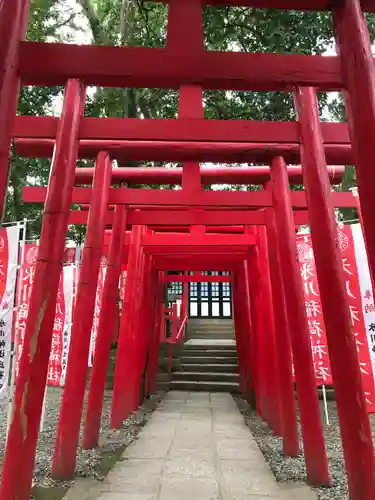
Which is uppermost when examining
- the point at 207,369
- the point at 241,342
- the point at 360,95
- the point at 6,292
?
the point at 360,95

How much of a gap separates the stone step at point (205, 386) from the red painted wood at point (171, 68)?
31.2 feet

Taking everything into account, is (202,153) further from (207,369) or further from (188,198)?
(207,369)

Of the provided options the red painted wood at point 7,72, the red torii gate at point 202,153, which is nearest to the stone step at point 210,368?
the red torii gate at point 202,153

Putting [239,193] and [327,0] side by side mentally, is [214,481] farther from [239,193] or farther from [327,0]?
[327,0]

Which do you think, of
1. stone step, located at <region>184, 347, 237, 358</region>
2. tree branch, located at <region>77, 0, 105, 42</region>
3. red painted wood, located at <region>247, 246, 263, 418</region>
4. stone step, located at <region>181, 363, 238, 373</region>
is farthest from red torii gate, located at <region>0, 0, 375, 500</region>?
stone step, located at <region>184, 347, 237, 358</region>

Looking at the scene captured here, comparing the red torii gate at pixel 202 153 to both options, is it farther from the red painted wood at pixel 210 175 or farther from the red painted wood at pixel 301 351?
the red painted wood at pixel 210 175

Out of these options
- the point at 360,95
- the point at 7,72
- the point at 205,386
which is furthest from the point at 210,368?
the point at 7,72

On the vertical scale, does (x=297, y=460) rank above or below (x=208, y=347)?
below

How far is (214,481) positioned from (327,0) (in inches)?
166

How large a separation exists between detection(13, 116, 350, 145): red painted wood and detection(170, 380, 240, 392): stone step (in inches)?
336

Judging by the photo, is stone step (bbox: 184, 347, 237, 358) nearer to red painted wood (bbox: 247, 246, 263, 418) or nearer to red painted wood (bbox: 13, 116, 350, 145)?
red painted wood (bbox: 247, 246, 263, 418)

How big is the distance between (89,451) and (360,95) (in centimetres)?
498

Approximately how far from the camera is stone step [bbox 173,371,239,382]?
11.6 metres

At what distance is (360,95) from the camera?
233 cm
